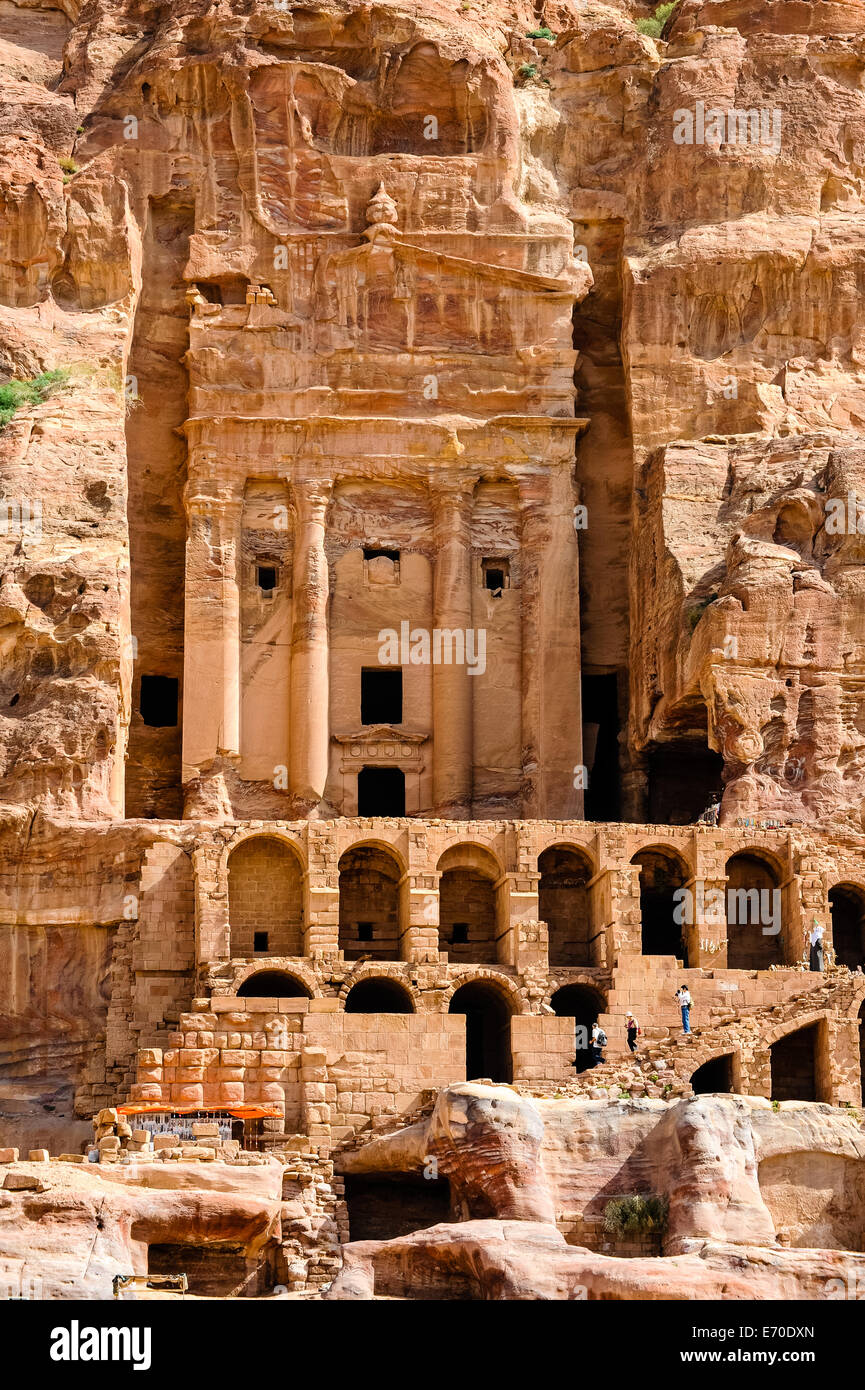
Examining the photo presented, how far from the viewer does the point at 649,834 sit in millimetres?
60750

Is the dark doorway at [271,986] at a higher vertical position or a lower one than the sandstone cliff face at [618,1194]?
higher

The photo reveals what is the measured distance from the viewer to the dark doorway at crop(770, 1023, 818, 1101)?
58.4m

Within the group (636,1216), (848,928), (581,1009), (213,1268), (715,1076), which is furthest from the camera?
(848,928)

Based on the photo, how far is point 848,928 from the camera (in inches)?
2475

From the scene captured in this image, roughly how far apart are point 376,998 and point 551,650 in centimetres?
1150

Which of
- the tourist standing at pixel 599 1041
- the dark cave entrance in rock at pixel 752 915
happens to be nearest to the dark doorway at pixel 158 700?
the dark cave entrance in rock at pixel 752 915

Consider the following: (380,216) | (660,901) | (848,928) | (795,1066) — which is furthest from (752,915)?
(380,216)

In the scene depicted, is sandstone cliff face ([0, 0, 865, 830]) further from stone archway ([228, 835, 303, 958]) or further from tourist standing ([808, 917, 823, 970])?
tourist standing ([808, 917, 823, 970])

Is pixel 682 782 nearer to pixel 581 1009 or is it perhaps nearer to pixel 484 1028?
pixel 581 1009

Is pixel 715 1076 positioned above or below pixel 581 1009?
below

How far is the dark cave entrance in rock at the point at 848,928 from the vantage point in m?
62.3

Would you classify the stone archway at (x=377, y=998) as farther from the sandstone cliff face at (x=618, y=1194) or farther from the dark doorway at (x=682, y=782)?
Result: the dark doorway at (x=682, y=782)

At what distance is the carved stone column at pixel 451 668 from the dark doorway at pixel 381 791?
1.26m

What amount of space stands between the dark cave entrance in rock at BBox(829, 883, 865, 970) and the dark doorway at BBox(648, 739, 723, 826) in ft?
20.3
